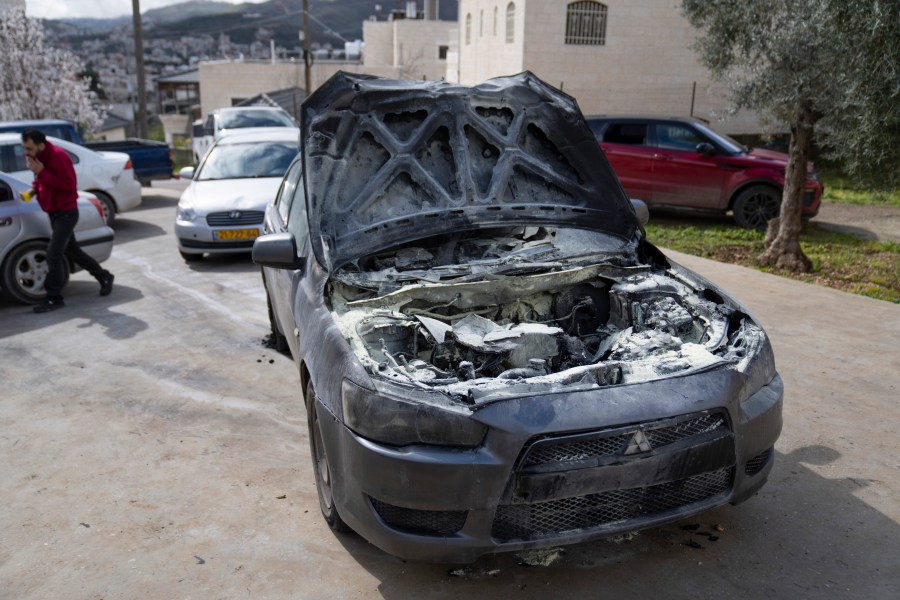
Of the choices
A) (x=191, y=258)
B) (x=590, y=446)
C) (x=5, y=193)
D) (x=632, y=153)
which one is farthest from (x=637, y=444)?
(x=632, y=153)

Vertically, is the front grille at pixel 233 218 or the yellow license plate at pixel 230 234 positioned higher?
the front grille at pixel 233 218

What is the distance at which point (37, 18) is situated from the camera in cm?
3077

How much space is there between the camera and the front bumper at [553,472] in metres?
2.76

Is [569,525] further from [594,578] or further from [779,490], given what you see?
[779,490]

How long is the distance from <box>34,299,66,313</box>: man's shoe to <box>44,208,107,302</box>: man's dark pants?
35mm

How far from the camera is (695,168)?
11.1 m

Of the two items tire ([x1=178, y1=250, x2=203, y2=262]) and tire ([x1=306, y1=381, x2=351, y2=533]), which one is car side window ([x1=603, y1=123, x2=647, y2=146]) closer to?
tire ([x1=178, y1=250, x2=203, y2=262])

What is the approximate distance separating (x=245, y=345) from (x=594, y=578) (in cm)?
392

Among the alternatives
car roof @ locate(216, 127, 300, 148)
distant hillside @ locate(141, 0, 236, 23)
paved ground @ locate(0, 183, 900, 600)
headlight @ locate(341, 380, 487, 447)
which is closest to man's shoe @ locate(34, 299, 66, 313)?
paved ground @ locate(0, 183, 900, 600)

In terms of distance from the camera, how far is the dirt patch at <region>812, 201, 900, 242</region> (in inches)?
428

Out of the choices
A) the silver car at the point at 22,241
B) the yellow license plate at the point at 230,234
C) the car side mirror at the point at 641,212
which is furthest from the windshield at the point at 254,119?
the car side mirror at the point at 641,212

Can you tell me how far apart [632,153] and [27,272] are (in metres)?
8.52

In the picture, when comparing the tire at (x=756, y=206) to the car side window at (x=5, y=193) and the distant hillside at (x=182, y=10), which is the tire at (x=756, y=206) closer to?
the car side window at (x=5, y=193)

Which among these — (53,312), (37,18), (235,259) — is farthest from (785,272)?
(37,18)
